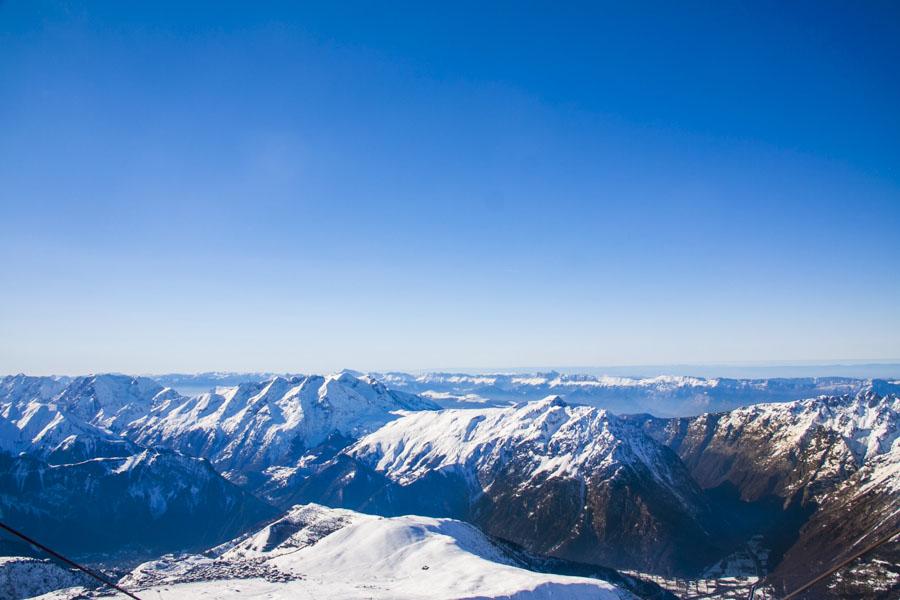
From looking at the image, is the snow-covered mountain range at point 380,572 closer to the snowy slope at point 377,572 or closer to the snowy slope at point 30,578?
the snowy slope at point 377,572

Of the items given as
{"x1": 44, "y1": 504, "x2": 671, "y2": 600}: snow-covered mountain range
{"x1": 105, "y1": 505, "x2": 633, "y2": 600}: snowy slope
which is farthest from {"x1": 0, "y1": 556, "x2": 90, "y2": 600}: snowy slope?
{"x1": 105, "y1": 505, "x2": 633, "y2": 600}: snowy slope

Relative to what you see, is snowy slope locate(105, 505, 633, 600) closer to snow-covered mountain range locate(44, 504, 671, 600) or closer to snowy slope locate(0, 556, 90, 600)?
snow-covered mountain range locate(44, 504, 671, 600)

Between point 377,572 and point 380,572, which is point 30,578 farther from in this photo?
point 380,572

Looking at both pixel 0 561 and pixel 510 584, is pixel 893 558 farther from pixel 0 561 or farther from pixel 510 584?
pixel 0 561

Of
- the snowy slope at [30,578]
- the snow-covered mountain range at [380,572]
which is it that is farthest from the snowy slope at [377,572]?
the snowy slope at [30,578]

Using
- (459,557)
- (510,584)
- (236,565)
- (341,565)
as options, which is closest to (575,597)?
(510,584)

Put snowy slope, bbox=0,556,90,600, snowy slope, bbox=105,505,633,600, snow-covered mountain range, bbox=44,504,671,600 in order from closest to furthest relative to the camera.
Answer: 1. snowy slope, bbox=105,505,633,600
2. snow-covered mountain range, bbox=44,504,671,600
3. snowy slope, bbox=0,556,90,600

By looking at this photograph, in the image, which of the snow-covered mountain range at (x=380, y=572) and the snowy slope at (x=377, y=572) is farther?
the snow-covered mountain range at (x=380, y=572)

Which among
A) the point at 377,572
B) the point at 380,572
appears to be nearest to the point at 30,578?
the point at 377,572
